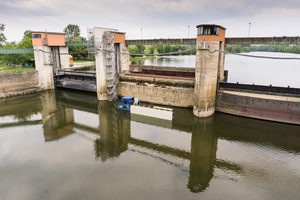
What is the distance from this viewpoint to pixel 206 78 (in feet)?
74.0

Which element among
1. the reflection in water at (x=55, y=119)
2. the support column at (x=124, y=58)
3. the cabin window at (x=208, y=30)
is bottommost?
the reflection in water at (x=55, y=119)

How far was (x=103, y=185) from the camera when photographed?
12.9 metres

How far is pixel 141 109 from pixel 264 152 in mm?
14712

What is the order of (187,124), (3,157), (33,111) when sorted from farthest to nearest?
(33,111)
(187,124)
(3,157)

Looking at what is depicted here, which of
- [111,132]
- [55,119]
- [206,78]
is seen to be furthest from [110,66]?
[206,78]

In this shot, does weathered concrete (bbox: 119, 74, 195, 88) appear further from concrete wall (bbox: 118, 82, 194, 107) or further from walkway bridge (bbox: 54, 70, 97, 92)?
walkway bridge (bbox: 54, 70, 97, 92)

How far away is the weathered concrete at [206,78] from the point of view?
22.1 m

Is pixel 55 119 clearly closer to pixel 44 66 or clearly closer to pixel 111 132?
pixel 111 132

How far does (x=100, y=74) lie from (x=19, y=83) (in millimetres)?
16936

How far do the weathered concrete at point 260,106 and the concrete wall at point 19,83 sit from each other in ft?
111

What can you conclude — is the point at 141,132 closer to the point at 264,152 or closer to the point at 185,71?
the point at 264,152

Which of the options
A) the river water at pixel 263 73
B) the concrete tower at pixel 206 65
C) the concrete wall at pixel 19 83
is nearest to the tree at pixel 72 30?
the river water at pixel 263 73

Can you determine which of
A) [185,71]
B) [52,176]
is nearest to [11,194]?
[52,176]

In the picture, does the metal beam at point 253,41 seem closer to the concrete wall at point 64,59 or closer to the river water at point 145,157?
the river water at point 145,157
